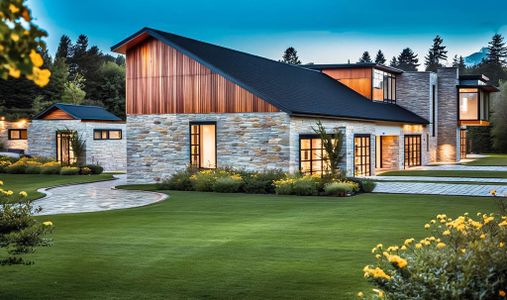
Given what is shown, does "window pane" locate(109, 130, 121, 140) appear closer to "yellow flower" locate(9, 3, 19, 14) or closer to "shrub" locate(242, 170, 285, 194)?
"shrub" locate(242, 170, 285, 194)

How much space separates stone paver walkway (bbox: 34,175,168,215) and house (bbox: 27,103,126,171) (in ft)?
43.1

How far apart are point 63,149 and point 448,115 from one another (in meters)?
28.2

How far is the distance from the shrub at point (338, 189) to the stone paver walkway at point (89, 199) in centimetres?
557

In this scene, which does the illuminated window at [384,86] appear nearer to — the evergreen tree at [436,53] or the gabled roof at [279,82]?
the gabled roof at [279,82]

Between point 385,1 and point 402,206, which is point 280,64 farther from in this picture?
point 385,1

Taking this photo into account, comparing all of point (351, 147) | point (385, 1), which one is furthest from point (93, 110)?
point (385, 1)

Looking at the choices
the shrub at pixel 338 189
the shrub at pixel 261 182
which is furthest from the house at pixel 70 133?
the shrub at pixel 338 189

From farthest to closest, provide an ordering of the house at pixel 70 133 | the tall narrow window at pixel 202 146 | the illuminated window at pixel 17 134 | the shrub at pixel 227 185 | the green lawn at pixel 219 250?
1. the illuminated window at pixel 17 134
2. the house at pixel 70 133
3. the tall narrow window at pixel 202 146
4. the shrub at pixel 227 185
5. the green lawn at pixel 219 250

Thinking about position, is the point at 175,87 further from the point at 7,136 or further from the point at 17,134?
the point at 17,134

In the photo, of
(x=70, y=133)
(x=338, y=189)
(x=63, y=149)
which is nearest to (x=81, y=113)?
(x=70, y=133)

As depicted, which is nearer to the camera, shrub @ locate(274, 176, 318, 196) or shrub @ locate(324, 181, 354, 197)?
shrub @ locate(324, 181, 354, 197)

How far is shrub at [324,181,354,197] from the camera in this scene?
19453 millimetres

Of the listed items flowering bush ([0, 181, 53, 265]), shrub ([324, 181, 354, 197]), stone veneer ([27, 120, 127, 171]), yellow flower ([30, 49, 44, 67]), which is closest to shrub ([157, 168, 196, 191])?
shrub ([324, 181, 354, 197])

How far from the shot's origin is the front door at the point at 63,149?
37.7 meters
